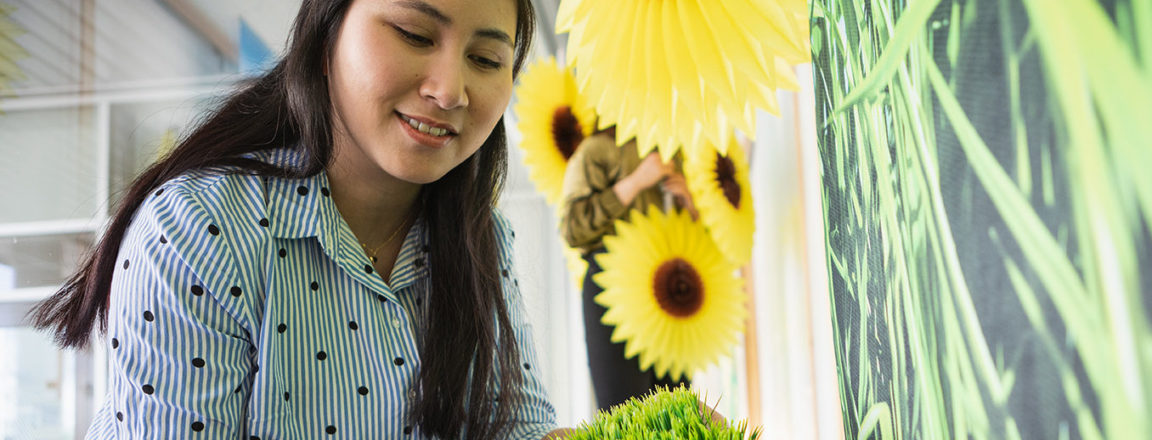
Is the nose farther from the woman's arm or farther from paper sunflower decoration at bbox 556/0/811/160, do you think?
the woman's arm

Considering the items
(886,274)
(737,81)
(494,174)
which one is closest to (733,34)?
(737,81)

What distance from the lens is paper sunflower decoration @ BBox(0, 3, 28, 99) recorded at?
1.19 m

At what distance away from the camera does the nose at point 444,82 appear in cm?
68

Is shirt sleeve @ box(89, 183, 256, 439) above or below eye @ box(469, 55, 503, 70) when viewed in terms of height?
below

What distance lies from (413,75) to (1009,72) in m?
0.55

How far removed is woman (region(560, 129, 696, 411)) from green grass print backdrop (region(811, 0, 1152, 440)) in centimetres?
115

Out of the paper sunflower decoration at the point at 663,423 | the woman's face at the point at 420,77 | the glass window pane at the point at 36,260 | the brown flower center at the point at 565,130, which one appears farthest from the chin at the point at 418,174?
the brown flower center at the point at 565,130

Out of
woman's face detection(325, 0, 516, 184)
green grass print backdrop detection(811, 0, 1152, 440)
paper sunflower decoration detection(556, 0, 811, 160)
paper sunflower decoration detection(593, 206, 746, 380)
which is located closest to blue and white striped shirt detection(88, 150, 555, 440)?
woman's face detection(325, 0, 516, 184)

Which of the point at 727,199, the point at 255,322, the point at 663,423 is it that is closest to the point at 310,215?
the point at 255,322

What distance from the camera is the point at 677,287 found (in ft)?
4.93

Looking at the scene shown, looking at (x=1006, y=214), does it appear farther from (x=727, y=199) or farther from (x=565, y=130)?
(x=565, y=130)

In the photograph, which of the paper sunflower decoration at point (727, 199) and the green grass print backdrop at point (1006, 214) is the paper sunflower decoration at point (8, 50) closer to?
the paper sunflower decoration at point (727, 199)

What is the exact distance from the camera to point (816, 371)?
0.95 m

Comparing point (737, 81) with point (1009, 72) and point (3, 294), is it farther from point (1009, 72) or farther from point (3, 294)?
point (3, 294)
